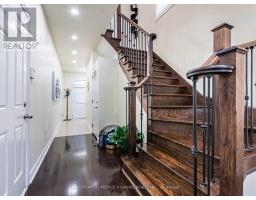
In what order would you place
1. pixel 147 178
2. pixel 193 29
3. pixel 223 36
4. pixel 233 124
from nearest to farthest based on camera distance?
pixel 233 124, pixel 223 36, pixel 147 178, pixel 193 29

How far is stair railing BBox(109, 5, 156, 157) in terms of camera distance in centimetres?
243

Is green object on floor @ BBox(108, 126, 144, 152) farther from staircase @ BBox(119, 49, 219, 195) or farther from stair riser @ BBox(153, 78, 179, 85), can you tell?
stair riser @ BBox(153, 78, 179, 85)

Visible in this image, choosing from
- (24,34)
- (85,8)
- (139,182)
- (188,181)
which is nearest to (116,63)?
(85,8)

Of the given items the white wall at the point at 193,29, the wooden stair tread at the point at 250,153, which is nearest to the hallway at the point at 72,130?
the white wall at the point at 193,29

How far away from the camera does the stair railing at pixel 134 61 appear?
243 centimetres

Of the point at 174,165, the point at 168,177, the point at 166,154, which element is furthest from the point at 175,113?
the point at 168,177

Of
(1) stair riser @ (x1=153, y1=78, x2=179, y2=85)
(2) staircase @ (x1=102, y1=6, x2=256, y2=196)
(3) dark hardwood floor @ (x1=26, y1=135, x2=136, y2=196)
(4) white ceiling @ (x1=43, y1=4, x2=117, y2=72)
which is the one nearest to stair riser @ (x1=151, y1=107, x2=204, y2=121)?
(2) staircase @ (x1=102, y1=6, x2=256, y2=196)

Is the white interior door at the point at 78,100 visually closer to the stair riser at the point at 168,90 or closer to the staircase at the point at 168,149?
the staircase at the point at 168,149

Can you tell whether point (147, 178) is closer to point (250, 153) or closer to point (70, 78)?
point (250, 153)

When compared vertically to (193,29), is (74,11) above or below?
above

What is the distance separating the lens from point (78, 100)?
948cm

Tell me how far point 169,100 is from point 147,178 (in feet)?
4.96

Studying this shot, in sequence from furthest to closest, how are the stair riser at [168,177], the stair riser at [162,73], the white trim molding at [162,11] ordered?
1. the white trim molding at [162,11]
2. the stair riser at [162,73]
3. the stair riser at [168,177]

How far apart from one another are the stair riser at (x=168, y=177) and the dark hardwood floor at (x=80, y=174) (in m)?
0.35
